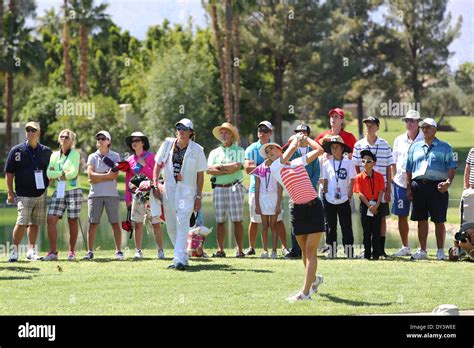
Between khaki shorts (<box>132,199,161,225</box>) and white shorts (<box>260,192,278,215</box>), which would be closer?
khaki shorts (<box>132,199,161,225</box>)

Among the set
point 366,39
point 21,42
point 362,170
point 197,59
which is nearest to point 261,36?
point 197,59

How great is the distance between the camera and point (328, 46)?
238 ft

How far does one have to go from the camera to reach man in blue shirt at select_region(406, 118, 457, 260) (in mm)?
14898

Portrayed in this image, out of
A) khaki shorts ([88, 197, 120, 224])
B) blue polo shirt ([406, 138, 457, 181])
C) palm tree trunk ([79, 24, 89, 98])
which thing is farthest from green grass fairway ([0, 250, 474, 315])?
palm tree trunk ([79, 24, 89, 98])

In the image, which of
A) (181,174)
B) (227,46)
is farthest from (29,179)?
(227,46)

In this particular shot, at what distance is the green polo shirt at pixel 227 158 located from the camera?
609 inches

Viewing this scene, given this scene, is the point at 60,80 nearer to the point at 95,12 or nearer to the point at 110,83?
the point at 110,83

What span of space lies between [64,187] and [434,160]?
5439 mm

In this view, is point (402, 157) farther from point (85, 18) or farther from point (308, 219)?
point (85, 18)

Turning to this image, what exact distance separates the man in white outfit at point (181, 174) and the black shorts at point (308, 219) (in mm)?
2806

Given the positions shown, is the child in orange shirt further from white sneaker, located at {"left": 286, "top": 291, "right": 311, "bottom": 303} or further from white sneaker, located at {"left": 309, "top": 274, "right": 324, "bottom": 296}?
white sneaker, located at {"left": 286, "top": 291, "right": 311, "bottom": 303}

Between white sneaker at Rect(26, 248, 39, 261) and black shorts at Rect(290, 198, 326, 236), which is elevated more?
black shorts at Rect(290, 198, 326, 236)

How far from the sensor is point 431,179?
15.0m

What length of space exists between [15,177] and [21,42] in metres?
36.1
